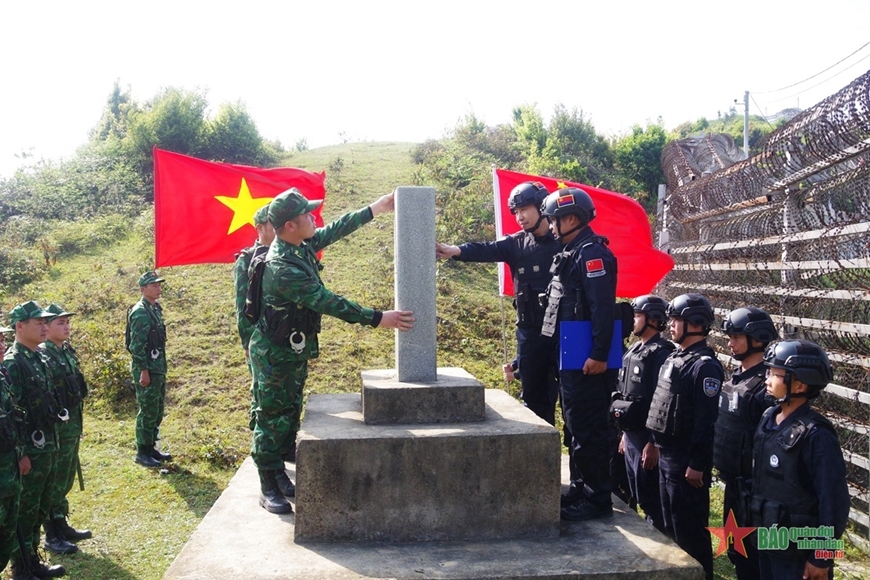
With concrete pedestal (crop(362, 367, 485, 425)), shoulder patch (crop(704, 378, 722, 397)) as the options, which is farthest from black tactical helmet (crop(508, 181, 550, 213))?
shoulder patch (crop(704, 378, 722, 397))

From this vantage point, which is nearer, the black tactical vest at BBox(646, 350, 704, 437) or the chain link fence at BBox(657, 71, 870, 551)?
the black tactical vest at BBox(646, 350, 704, 437)

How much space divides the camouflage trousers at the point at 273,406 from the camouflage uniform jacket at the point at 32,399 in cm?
177

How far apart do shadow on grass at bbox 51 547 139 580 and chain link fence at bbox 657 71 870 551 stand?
572 cm

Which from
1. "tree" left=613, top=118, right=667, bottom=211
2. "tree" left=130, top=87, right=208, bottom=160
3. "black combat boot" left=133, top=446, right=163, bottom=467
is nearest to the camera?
"black combat boot" left=133, top=446, right=163, bottom=467

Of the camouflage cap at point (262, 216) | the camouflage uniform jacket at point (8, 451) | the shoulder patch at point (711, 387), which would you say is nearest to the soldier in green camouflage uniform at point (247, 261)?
the camouflage cap at point (262, 216)

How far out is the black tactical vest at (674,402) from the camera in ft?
14.7

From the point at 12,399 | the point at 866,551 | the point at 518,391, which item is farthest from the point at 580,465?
the point at 518,391

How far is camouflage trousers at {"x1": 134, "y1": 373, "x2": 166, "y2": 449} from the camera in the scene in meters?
7.76

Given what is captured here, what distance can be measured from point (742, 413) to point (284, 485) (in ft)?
10.1

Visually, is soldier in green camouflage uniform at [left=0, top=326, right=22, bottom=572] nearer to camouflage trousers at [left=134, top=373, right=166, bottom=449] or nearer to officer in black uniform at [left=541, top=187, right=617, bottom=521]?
camouflage trousers at [left=134, top=373, right=166, bottom=449]

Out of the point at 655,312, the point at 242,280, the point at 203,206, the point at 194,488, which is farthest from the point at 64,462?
the point at 655,312

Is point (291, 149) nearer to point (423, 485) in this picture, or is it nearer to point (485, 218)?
point (485, 218)

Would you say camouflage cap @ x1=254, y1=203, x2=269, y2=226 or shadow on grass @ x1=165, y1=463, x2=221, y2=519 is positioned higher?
camouflage cap @ x1=254, y1=203, x2=269, y2=226

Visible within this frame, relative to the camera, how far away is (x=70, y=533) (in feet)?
19.2
